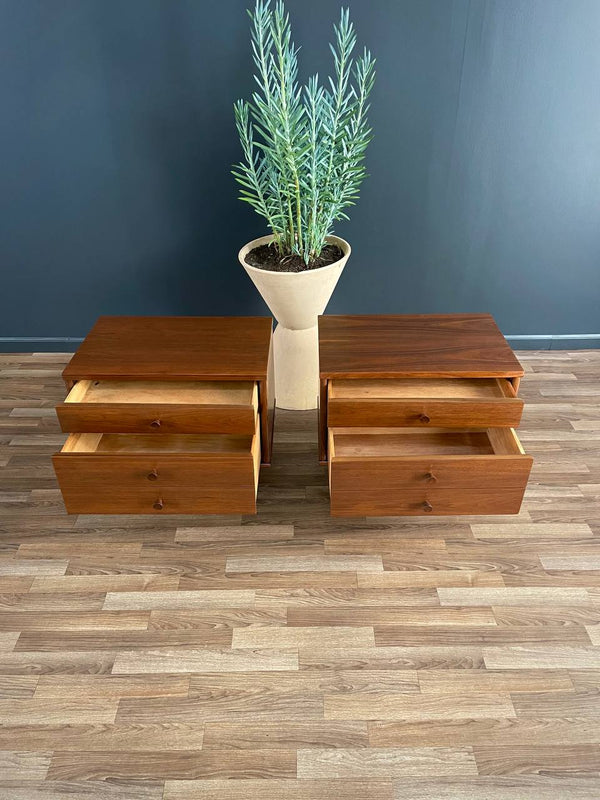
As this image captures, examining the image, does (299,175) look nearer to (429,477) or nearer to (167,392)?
(167,392)

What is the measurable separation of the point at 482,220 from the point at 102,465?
4.19 feet

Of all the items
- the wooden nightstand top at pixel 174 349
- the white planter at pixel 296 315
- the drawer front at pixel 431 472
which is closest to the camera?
the drawer front at pixel 431 472

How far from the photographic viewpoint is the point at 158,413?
1.29 meters

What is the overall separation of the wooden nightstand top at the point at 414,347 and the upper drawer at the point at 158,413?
205 mm

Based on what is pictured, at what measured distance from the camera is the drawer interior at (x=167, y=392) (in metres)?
1.37

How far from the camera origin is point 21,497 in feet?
4.91

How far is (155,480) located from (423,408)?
571mm

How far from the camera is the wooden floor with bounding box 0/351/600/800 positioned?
98 centimetres

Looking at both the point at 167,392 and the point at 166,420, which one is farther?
the point at 167,392

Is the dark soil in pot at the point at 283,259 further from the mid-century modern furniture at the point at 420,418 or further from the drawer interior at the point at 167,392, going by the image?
the drawer interior at the point at 167,392

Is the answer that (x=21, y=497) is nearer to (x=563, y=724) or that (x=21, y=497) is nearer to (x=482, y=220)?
(x=563, y=724)

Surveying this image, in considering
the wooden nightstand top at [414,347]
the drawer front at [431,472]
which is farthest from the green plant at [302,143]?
the drawer front at [431,472]

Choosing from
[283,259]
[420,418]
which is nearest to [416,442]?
[420,418]

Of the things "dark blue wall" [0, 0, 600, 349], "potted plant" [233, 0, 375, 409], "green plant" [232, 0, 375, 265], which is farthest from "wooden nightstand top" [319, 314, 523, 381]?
"dark blue wall" [0, 0, 600, 349]
